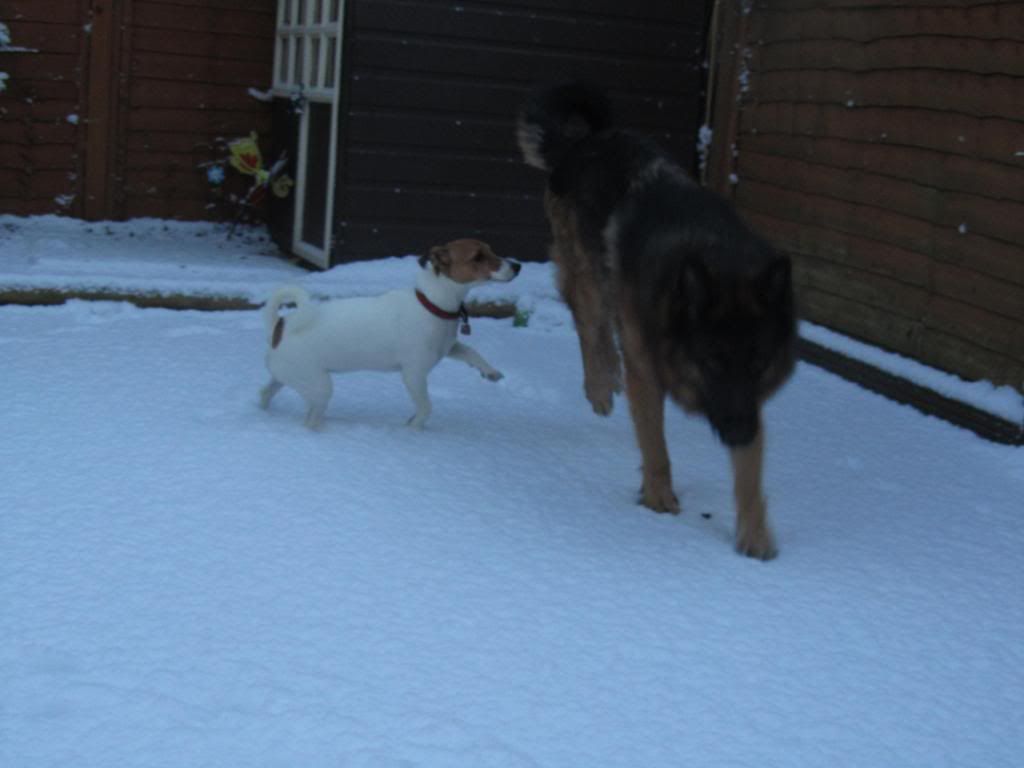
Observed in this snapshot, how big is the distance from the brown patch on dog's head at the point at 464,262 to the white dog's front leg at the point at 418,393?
1.11ft

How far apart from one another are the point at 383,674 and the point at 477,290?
160 inches

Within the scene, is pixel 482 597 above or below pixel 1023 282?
below

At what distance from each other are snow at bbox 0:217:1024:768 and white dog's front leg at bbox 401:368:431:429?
8 cm

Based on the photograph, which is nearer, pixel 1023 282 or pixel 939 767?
pixel 939 767

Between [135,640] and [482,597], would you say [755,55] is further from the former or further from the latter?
[135,640]

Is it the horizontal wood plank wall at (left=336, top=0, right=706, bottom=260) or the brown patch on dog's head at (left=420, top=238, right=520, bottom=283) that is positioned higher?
the horizontal wood plank wall at (left=336, top=0, right=706, bottom=260)

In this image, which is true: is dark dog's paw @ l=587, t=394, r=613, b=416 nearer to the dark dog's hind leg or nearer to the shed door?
the dark dog's hind leg

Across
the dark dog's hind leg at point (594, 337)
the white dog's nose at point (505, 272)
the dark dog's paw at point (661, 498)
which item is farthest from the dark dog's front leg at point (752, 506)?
the dark dog's hind leg at point (594, 337)

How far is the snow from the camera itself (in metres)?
2.32

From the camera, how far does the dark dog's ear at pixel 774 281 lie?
306 cm

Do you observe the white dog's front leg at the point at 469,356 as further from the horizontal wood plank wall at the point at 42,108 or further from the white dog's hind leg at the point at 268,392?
the horizontal wood plank wall at the point at 42,108

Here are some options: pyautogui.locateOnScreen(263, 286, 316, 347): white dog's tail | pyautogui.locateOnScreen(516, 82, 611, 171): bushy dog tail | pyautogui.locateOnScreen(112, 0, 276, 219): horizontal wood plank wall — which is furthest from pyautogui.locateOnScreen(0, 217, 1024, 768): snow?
pyautogui.locateOnScreen(112, 0, 276, 219): horizontal wood plank wall

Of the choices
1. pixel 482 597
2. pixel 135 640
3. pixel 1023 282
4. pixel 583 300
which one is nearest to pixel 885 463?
pixel 1023 282

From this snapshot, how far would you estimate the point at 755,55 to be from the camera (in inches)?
265
